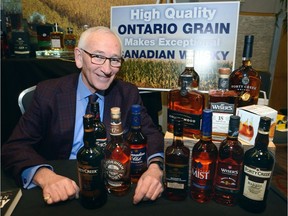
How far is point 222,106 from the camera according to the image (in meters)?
0.76

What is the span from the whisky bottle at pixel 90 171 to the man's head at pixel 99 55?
0.56 metres

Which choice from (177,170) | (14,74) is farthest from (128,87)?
(14,74)

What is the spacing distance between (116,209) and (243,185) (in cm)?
37

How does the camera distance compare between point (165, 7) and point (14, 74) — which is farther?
point (14, 74)

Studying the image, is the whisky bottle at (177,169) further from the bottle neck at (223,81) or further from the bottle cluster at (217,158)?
the bottle neck at (223,81)

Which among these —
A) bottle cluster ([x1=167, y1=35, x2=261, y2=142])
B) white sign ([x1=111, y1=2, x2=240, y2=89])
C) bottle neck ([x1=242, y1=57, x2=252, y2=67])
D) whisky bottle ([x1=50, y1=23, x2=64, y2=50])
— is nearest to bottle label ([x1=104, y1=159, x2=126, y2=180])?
bottle cluster ([x1=167, y1=35, x2=261, y2=142])

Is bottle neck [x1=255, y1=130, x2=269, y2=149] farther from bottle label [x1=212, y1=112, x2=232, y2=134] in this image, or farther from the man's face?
the man's face

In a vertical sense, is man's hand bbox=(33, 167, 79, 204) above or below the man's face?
below

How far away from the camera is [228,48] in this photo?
146 centimetres

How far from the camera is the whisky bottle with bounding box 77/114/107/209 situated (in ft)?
2.25

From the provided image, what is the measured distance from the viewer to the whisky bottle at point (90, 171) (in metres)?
0.69

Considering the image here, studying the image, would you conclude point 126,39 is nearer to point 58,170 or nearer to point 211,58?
point 211,58

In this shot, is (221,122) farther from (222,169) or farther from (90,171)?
(90,171)

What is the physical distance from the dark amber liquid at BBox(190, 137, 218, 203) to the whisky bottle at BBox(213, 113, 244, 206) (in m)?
0.02
